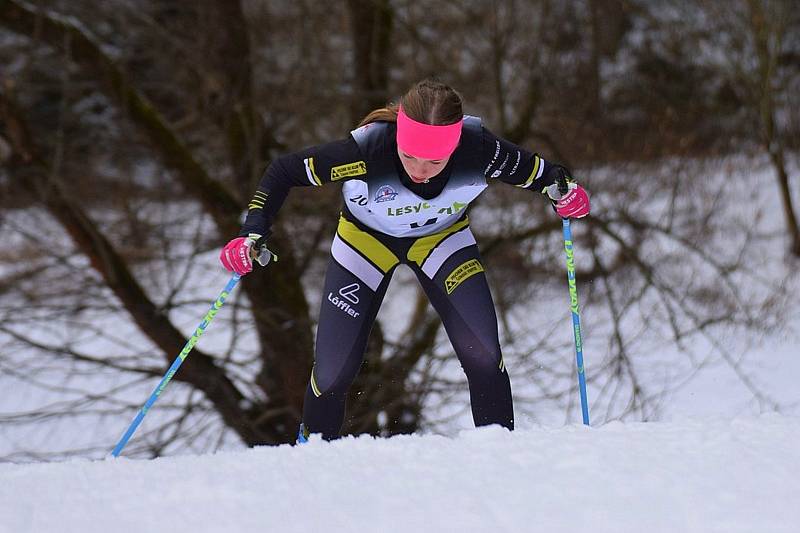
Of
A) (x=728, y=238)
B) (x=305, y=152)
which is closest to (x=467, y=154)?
(x=305, y=152)

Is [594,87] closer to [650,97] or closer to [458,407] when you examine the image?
[650,97]

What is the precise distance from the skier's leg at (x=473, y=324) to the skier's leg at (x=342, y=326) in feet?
0.79

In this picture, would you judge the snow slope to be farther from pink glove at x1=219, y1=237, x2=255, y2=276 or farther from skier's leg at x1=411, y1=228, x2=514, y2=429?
pink glove at x1=219, y1=237, x2=255, y2=276

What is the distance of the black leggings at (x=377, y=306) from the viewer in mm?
3393

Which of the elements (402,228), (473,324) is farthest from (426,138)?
(473,324)

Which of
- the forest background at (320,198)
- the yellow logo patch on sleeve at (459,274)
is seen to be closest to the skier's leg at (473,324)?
the yellow logo patch on sleeve at (459,274)

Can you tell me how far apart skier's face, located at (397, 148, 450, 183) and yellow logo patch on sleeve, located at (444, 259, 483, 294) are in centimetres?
46

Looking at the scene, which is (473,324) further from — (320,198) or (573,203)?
(320,198)

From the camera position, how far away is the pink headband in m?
3.07

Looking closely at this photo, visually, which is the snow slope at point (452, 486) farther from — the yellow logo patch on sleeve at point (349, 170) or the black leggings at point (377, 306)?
the yellow logo patch on sleeve at point (349, 170)

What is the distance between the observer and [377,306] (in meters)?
3.60

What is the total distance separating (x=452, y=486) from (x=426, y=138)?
51.4 inches

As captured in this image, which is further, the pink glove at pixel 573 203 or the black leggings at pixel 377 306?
the pink glove at pixel 573 203

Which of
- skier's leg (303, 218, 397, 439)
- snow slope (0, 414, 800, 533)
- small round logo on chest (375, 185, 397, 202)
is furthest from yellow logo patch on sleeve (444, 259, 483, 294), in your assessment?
snow slope (0, 414, 800, 533)
